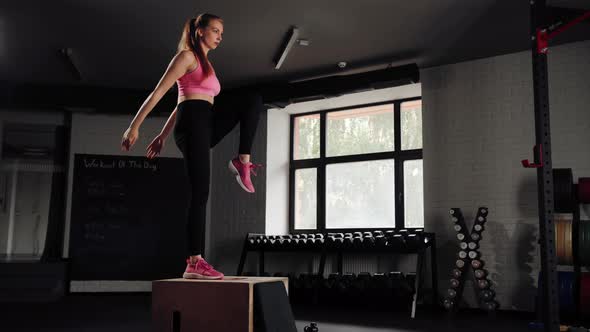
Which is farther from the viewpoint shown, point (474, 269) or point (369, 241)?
point (369, 241)

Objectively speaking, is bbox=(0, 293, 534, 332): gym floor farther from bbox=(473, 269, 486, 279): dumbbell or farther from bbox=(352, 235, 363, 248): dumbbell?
bbox=(352, 235, 363, 248): dumbbell

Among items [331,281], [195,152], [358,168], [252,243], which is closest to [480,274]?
[331,281]

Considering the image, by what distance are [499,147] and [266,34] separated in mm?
2351

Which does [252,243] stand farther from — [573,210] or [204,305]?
[204,305]

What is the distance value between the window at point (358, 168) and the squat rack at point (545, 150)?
9.27 ft

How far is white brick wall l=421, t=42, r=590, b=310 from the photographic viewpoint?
4637 mm

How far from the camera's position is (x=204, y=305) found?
2.00 m

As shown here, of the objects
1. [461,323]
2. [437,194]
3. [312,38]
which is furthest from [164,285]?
[437,194]

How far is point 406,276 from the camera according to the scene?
492 centimetres

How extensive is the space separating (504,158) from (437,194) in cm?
71

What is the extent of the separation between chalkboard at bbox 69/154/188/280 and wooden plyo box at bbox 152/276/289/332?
4415 millimetres

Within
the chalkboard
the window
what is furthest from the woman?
→ the chalkboard

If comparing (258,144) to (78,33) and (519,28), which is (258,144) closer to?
(78,33)

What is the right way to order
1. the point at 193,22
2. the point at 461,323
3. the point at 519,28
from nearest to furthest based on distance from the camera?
1. the point at 193,22
2. the point at 461,323
3. the point at 519,28
